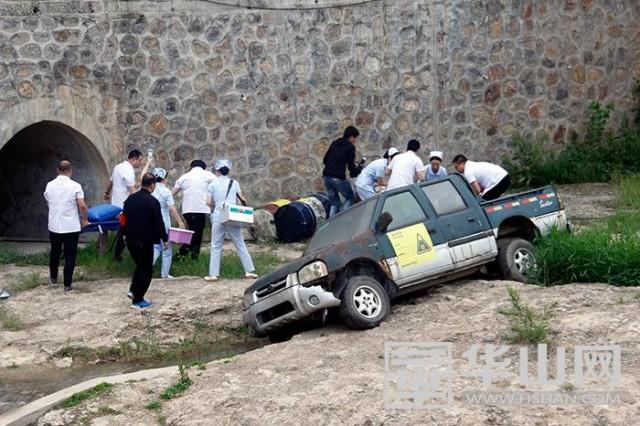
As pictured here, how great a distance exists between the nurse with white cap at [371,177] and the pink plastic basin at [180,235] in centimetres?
348

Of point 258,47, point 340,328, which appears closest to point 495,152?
point 258,47

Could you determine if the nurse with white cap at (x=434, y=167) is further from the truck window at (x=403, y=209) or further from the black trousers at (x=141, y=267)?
the black trousers at (x=141, y=267)

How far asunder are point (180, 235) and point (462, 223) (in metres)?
3.81

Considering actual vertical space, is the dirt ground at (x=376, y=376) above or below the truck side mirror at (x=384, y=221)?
below

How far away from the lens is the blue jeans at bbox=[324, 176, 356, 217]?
56.3ft

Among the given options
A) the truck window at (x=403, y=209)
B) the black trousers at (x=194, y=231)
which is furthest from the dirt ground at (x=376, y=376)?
the black trousers at (x=194, y=231)

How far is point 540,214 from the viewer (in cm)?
1339

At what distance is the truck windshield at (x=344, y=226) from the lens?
40.3 ft

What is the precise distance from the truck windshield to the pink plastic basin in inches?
86.9

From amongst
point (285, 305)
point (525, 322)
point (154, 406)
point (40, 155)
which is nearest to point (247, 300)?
point (285, 305)

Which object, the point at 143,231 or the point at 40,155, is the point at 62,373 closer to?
the point at 143,231

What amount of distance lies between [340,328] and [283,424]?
2703 mm

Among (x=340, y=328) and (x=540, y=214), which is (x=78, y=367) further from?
(x=540, y=214)

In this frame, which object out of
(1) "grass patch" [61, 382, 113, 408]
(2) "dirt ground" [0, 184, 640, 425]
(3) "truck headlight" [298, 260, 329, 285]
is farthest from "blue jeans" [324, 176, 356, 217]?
(1) "grass patch" [61, 382, 113, 408]
